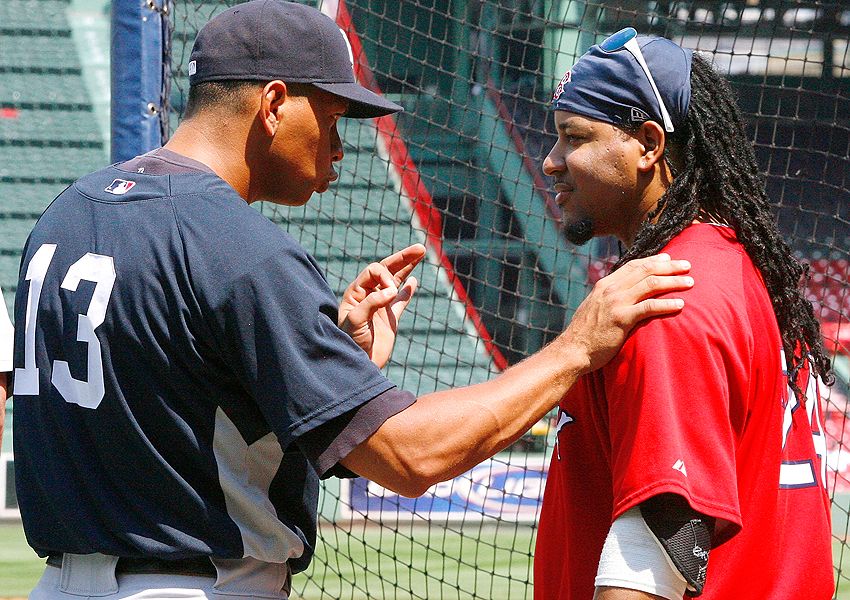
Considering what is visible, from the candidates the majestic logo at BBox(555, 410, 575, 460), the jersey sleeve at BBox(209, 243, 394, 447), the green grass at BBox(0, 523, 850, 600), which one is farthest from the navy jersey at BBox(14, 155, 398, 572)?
the green grass at BBox(0, 523, 850, 600)

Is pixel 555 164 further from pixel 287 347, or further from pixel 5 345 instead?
pixel 5 345

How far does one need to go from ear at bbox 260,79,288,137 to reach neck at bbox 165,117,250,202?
0.05m

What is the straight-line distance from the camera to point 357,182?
825 centimetres

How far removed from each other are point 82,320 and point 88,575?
42 cm

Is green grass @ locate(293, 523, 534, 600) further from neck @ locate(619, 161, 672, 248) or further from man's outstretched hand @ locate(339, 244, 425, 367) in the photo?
neck @ locate(619, 161, 672, 248)

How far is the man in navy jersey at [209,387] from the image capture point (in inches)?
66.1

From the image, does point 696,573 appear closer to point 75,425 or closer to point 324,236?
point 75,425

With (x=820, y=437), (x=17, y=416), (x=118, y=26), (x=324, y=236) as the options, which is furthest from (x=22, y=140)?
(x=820, y=437)

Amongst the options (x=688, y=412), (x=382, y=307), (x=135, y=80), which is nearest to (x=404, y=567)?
(x=135, y=80)

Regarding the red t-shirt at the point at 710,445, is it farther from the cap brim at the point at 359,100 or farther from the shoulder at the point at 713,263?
the cap brim at the point at 359,100

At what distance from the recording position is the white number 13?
175 cm

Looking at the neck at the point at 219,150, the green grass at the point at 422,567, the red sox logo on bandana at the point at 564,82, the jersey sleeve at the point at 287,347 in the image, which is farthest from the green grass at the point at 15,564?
the red sox logo on bandana at the point at 564,82

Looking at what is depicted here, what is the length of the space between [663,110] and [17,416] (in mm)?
1215

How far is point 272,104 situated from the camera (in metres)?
1.93
